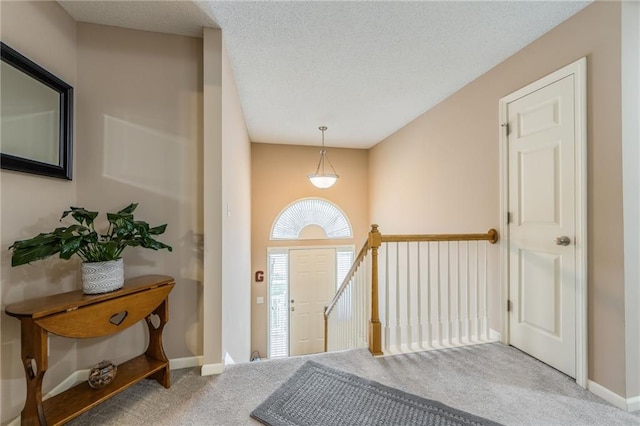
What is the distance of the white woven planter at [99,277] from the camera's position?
4.83 ft

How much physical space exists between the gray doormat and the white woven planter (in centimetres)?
105

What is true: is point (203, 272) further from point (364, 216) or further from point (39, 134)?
point (364, 216)

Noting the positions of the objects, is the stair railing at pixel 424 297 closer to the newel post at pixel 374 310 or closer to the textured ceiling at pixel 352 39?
the newel post at pixel 374 310

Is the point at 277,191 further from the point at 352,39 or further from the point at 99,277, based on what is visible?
the point at 99,277

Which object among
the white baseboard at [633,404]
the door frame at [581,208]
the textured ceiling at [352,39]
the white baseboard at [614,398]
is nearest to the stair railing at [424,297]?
the door frame at [581,208]

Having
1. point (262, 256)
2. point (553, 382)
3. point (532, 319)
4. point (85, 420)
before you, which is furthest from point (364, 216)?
point (85, 420)

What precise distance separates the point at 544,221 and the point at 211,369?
2551mm

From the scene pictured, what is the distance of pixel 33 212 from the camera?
1.50 meters

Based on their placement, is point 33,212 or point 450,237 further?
Answer: point 450,237

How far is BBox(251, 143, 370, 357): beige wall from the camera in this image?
4.95 meters

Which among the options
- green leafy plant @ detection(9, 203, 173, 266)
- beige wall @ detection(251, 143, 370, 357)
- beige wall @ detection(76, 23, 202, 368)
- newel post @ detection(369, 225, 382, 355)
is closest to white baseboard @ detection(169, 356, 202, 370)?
beige wall @ detection(76, 23, 202, 368)

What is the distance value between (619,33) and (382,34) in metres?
1.34

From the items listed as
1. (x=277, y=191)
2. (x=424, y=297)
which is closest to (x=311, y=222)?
(x=277, y=191)

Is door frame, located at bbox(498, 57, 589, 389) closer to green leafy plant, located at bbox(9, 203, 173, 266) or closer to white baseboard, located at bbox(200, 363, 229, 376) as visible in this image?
white baseboard, located at bbox(200, 363, 229, 376)
